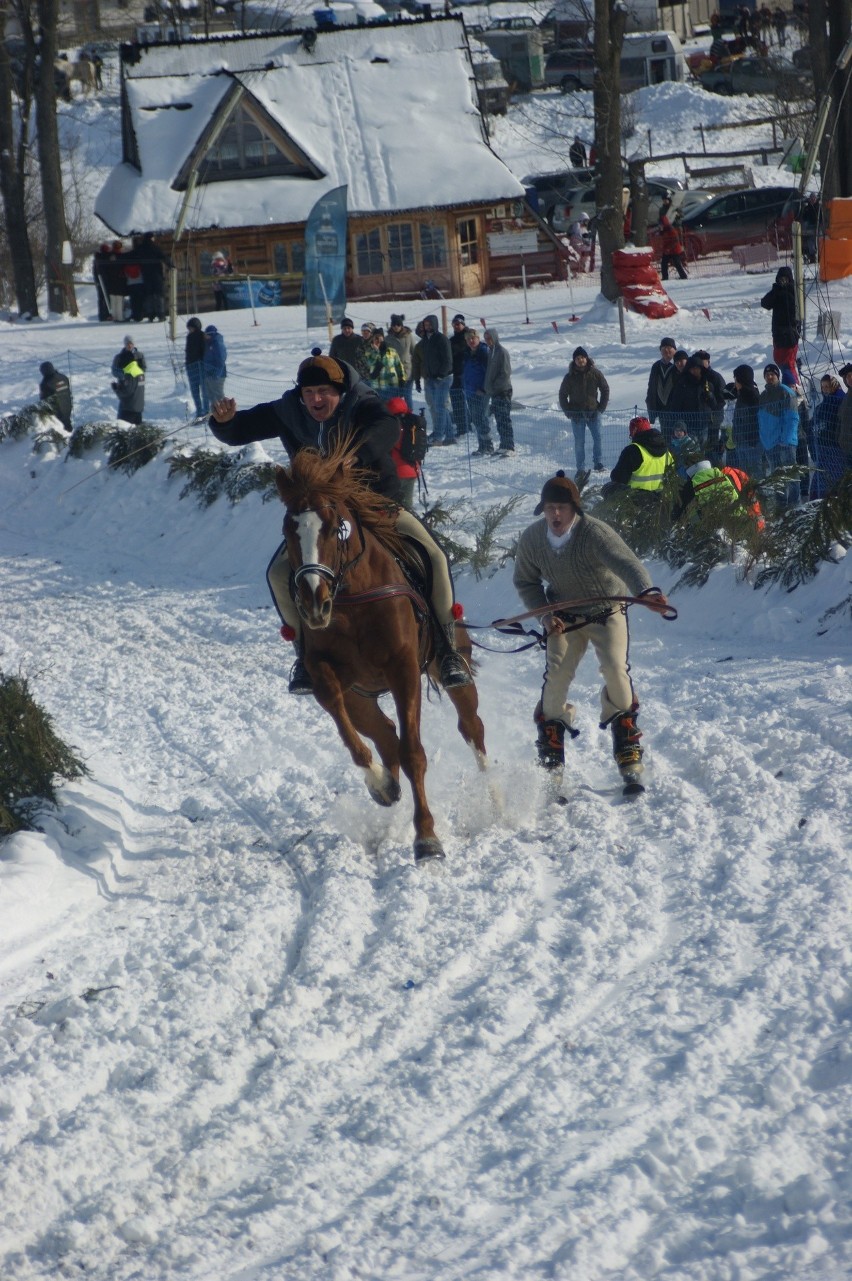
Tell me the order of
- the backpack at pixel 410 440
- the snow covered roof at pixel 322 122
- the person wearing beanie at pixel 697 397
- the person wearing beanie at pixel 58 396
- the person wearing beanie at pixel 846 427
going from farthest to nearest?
the snow covered roof at pixel 322 122, the person wearing beanie at pixel 58 396, the backpack at pixel 410 440, the person wearing beanie at pixel 697 397, the person wearing beanie at pixel 846 427

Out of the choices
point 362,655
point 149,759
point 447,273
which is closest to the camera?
point 362,655

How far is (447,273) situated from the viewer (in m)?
35.7

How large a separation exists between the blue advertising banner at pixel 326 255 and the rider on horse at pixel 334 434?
1822 cm

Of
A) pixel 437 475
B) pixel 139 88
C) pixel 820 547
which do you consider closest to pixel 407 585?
pixel 820 547

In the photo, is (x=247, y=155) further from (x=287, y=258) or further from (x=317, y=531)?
(x=317, y=531)

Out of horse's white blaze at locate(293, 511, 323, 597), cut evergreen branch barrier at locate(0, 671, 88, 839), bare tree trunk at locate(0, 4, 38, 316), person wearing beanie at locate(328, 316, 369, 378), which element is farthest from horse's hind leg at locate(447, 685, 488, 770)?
bare tree trunk at locate(0, 4, 38, 316)

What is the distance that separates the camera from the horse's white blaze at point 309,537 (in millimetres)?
6754

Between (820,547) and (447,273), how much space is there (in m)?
26.2

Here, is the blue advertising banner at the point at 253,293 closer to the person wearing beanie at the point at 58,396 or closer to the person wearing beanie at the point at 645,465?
the person wearing beanie at the point at 58,396

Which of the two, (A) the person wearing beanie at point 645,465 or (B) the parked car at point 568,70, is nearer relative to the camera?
(A) the person wearing beanie at point 645,465

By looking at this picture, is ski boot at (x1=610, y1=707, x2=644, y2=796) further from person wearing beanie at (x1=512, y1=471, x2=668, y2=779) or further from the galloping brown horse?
the galloping brown horse

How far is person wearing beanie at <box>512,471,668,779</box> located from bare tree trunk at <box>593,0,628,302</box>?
19652mm

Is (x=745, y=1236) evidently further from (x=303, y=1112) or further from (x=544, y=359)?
(x=544, y=359)

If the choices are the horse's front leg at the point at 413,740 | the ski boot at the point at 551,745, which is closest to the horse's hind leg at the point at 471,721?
the ski boot at the point at 551,745
